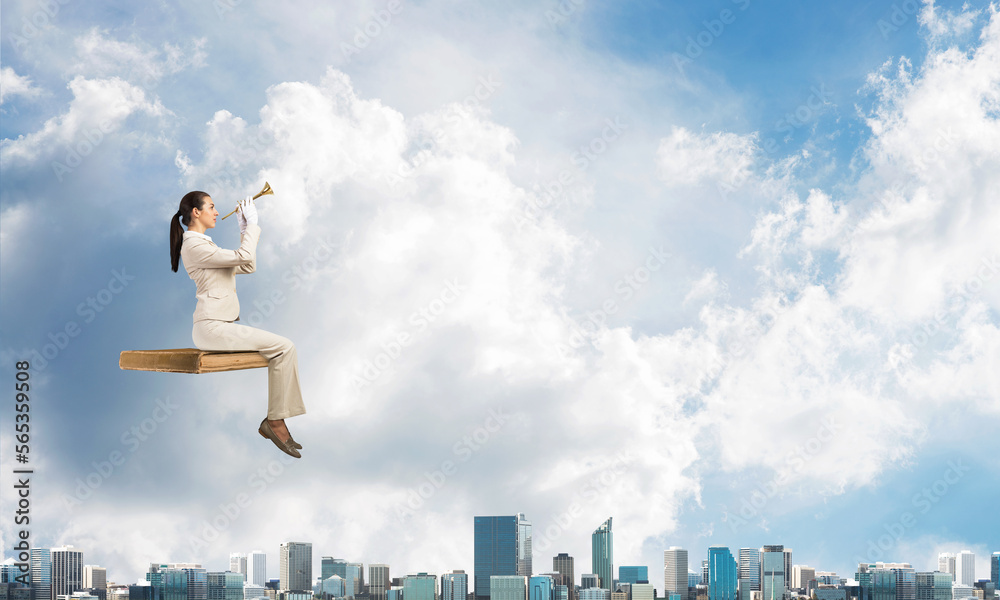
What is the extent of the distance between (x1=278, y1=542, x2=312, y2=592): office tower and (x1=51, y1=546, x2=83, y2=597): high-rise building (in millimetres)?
6974

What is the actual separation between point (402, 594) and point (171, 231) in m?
29.8

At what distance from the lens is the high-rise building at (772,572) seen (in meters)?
31.3

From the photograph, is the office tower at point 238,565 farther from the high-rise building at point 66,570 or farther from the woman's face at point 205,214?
the woman's face at point 205,214

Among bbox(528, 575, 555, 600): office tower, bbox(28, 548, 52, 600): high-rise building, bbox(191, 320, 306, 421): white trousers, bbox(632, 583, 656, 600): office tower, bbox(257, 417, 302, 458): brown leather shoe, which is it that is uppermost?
bbox(191, 320, 306, 421): white trousers

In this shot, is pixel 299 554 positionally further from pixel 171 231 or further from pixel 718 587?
pixel 171 231

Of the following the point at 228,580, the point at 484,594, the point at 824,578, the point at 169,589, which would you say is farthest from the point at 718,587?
the point at 169,589

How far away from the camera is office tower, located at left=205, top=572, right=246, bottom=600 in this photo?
30.6 meters

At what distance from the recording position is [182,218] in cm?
552

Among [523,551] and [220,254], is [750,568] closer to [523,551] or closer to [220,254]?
[523,551]

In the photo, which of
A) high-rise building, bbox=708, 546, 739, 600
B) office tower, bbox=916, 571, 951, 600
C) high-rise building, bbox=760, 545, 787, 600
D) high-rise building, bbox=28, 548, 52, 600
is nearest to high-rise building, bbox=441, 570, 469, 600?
high-rise building, bbox=708, 546, 739, 600

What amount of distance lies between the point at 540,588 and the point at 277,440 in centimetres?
3068

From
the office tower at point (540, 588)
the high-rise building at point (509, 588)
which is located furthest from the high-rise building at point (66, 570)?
the office tower at point (540, 588)

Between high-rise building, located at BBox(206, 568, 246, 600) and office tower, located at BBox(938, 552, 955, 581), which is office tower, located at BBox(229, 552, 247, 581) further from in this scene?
office tower, located at BBox(938, 552, 955, 581)

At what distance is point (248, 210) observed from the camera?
525 centimetres
